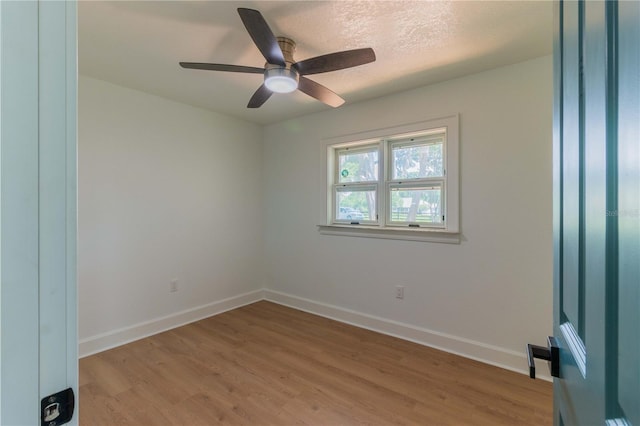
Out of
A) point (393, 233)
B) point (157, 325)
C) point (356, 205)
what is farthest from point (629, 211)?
point (157, 325)

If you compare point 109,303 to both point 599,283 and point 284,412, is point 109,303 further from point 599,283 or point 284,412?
point 599,283

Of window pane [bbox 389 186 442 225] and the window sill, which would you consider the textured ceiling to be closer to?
window pane [bbox 389 186 442 225]

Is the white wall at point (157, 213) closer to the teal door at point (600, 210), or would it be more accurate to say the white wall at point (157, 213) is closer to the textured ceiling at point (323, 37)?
the textured ceiling at point (323, 37)

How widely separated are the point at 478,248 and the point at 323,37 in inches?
80.6

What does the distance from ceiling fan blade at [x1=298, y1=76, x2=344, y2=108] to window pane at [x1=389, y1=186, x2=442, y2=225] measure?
3.83 ft

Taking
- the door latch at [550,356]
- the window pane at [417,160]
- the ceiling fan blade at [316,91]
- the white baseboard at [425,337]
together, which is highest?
the ceiling fan blade at [316,91]

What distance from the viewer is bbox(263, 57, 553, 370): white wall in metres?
2.23

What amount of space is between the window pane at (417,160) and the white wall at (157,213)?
1.95 m

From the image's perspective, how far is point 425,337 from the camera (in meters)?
2.72

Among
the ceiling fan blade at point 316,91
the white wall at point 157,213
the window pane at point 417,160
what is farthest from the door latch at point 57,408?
the window pane at point 417,160

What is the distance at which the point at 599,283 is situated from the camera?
0.47 m

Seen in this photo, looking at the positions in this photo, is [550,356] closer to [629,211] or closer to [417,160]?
[629,211]

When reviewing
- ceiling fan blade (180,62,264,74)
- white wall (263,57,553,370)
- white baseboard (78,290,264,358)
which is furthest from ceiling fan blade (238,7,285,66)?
white baseboard (78,290,264,358)

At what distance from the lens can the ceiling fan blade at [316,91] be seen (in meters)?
2.04
